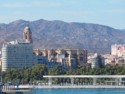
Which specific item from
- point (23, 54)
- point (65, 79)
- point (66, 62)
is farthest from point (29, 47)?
point (65, 79)

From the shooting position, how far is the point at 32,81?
447 ft

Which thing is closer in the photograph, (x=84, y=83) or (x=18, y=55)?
(x=84, y=83)

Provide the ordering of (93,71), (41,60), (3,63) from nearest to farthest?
(93,71) → (3,63) → (41,60)

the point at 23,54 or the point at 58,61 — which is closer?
the point at 23,54

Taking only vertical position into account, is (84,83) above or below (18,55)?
below

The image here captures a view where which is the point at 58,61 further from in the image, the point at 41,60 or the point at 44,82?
the point at 44,82

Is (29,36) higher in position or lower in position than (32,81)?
higher

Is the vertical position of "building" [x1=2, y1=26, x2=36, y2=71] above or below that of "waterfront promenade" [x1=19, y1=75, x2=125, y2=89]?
above

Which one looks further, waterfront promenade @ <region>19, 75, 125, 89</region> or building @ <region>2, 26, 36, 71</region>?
building @ <region>2, 26, 36, 71</region>

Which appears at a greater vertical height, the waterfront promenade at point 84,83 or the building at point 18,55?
the building at point 18,55

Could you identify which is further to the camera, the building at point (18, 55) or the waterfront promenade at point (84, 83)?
the building at point (18, 55)

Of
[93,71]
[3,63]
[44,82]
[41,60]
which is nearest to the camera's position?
[44,82]

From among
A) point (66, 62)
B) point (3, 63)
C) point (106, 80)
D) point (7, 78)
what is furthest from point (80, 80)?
point (66, 62)

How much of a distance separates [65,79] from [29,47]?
42748mm
